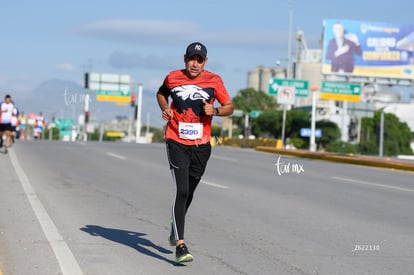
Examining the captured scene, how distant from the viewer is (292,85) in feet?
211

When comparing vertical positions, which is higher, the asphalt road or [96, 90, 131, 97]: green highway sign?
[96, 90, 131, 97]: green highway sign

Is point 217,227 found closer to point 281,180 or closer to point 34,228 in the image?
point 34,228

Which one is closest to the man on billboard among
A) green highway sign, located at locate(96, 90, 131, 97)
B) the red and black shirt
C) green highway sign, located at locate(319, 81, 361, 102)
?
green highway sign, located at locate(319, 81, 361, 102)

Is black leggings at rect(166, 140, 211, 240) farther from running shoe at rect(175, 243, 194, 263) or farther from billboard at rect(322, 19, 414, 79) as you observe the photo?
billboard at rect(322, 19, 414, 79)

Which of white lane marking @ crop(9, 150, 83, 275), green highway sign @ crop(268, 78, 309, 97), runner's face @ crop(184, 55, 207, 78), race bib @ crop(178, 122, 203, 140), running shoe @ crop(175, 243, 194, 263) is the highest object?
green highway sign @ crop(268, 78, 309, 97)

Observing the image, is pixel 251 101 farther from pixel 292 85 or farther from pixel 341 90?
pixel 341 90

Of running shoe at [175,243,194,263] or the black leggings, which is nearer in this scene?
running shoe at [175,243,194,263]

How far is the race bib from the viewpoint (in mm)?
7727

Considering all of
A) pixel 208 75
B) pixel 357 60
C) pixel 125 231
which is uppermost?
pixel 357 60

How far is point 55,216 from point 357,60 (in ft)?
167

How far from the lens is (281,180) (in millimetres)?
19812

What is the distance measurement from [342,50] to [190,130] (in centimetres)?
5334

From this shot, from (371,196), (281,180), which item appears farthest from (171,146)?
(281,180)

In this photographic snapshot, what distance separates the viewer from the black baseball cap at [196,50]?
761cm
